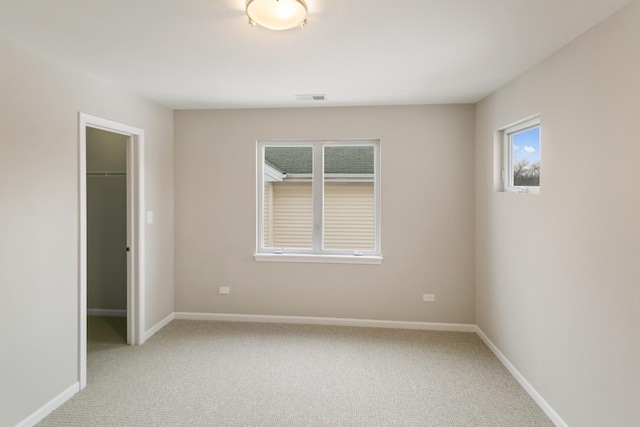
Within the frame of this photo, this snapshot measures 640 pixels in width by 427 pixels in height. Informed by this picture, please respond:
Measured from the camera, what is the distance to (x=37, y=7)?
1.84 metres

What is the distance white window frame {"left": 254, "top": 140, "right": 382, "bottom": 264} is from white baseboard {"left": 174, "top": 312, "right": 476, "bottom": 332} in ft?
2.20

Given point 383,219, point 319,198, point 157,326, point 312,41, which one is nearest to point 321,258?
point 319,198

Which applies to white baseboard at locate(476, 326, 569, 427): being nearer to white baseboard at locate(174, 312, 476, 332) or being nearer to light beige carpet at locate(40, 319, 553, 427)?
light beige carpet at locate(40, 319, 553, 427)

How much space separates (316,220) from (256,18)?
264cm

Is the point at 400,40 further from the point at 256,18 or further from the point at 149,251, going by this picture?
the point at 149,251

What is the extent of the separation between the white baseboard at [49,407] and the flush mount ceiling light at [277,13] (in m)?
2.81

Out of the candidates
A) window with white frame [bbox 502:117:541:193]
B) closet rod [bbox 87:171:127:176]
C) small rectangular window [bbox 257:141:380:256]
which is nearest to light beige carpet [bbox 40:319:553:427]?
small rectangular window [bbox 257:141:380:256]

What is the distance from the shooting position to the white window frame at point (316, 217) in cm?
413

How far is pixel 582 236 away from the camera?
2143mm

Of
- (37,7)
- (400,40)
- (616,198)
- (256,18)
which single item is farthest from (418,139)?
(37,7)

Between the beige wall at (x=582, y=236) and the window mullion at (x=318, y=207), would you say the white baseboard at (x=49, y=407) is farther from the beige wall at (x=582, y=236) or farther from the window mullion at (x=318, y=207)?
the beige wall at (x=582, y=236)

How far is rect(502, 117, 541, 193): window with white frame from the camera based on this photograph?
2840 mm

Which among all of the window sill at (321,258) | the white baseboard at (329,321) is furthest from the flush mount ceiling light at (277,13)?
the white baseboard at (329,321)

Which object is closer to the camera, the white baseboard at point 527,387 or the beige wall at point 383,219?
the white baseboard at point 527,387
